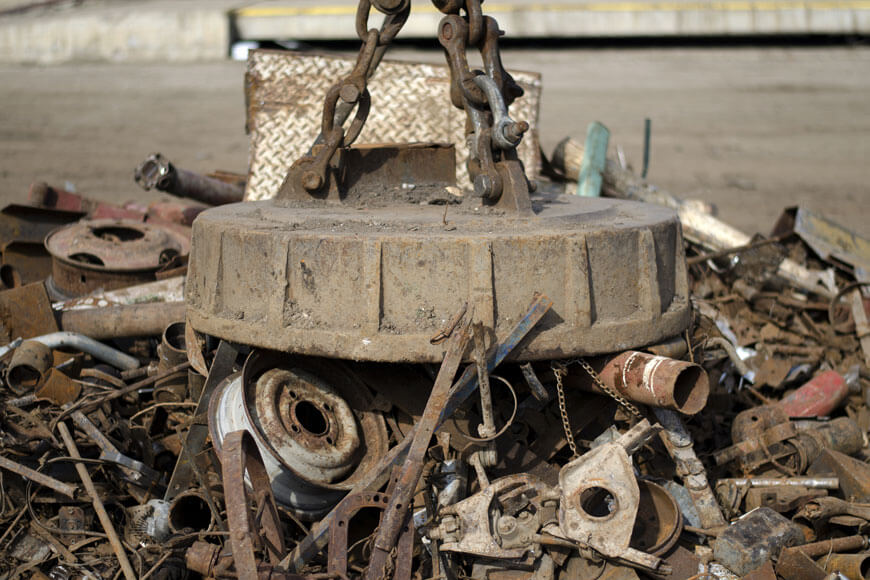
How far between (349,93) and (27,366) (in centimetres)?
196

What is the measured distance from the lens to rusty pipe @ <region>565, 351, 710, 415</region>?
2934 millimetres

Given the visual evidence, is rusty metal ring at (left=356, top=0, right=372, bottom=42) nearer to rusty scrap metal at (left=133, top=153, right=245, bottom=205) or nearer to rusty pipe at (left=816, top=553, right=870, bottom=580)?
rusty scrap metal at (left=133, top=153, right=245, bottom=205)

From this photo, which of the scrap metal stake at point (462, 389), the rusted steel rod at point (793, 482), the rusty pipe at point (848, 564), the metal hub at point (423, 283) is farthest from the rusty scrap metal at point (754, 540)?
the scrap metal stake at point (462, 389)

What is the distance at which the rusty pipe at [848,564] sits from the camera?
10.00 ft

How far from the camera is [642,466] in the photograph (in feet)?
11.6

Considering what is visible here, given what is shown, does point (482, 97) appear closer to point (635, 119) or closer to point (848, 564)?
point (848, 564)

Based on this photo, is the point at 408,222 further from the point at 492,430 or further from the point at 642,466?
the point at 642,466

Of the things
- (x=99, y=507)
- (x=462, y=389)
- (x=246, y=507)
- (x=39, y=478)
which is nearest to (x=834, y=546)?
(x=462, y=389)

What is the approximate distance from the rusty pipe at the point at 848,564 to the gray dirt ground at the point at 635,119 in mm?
6085

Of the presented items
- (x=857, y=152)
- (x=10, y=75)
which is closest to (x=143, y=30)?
(x=10, y=75)

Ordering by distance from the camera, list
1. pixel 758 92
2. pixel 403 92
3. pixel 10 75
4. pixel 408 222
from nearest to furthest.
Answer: pixel 408 222 < pixel 403 92 < pixel 758 92 < pixel 10 75

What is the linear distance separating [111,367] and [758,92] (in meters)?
13.5

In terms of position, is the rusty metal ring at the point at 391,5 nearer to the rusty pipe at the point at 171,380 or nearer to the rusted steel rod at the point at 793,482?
the rusty pipe at the point at 171,380

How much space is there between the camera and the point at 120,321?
4.45m
